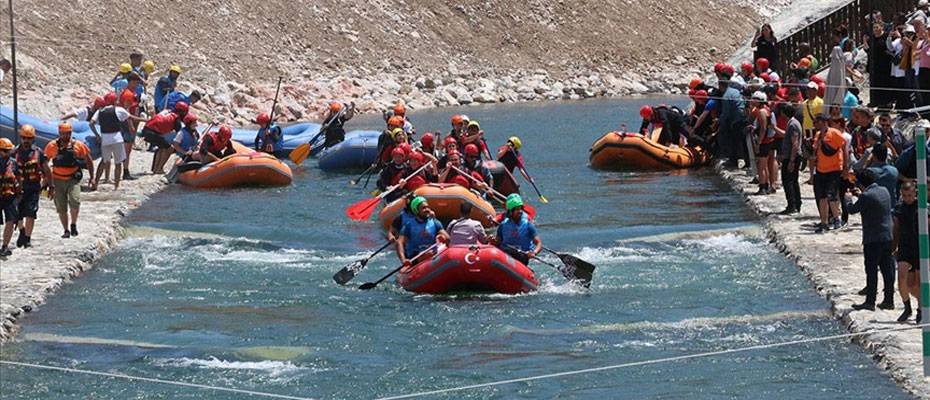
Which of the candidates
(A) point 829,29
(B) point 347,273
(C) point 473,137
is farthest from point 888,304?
(A) point 829,29

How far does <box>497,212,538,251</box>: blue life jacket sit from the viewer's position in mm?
19734

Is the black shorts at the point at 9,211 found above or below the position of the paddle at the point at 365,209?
above

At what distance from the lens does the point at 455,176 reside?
968 inches

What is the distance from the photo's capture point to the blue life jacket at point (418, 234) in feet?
65.4

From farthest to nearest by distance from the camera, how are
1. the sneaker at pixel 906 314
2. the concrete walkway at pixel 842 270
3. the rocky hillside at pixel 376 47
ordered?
the rocky hillside at pixel 376 47, the sneaker at pixel 906 314, the concrete walkway at pixel 842 270

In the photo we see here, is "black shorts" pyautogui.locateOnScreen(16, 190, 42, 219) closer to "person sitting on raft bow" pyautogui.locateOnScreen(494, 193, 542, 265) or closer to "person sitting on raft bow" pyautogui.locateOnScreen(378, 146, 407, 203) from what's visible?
"person sitting on raft bow" pyautogui.locateOnScreen(494, 193, 542, 265)

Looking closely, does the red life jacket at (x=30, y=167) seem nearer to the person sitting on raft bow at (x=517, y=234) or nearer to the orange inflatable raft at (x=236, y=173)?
the person sitting on raft bow at (x=517, y=234)

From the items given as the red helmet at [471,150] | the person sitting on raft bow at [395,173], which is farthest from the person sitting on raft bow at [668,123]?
the person sitting on raft bow at [395,173]

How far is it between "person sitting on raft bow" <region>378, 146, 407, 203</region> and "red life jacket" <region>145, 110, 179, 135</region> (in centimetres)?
500

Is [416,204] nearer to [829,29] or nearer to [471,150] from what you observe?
[471,150]

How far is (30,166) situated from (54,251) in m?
1.29

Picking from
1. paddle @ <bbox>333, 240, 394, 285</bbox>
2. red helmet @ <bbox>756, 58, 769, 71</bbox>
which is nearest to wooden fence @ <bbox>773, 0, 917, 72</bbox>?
red helmet @ <bbox>756, 58, 769, 71</bbox>

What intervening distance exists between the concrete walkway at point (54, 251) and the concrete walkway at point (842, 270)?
7.80 m

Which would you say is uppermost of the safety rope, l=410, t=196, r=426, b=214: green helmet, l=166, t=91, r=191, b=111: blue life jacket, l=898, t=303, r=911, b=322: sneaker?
l=166, t=91, r=191, b=111: blue life jacket
